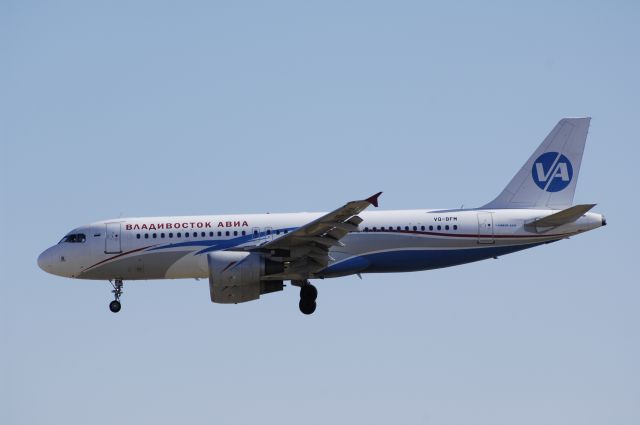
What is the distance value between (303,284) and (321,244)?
8.69 ft

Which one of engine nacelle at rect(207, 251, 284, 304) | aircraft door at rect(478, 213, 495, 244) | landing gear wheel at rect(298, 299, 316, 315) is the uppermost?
aircraft door at rect(478, 213, 495, 244)

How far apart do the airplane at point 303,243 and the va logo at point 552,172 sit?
0.08 meters

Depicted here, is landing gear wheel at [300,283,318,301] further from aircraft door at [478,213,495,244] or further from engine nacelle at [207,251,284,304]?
aircraft door at [478,213,495,244]

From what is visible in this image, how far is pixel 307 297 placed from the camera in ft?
137

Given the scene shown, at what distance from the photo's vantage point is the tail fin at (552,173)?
42.9 meters

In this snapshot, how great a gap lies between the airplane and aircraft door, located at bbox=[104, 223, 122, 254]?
0.12ft

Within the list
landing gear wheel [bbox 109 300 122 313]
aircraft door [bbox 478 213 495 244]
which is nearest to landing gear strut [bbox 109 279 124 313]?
landing gear wheel [bbox 109 300 122 313]

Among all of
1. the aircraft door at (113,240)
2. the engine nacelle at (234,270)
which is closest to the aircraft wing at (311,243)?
the engine nacelle at (234,270)

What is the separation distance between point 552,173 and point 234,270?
12.9 meters

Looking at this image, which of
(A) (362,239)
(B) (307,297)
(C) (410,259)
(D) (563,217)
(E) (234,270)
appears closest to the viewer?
(E) (234,270)

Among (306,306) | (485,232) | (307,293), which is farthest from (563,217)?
(306,306)

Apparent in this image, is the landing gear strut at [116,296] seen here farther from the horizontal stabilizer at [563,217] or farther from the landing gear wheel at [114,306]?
the horizontal stabilizer at [563,217]

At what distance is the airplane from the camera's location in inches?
1571

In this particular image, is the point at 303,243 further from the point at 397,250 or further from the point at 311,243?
the point at 397,250
